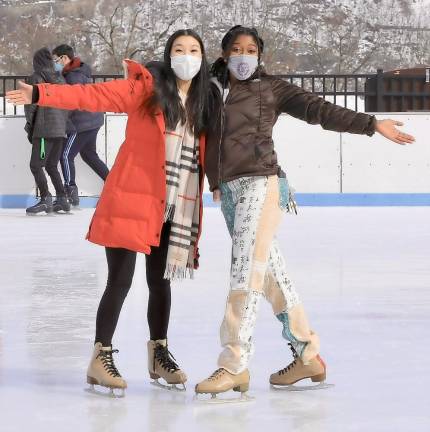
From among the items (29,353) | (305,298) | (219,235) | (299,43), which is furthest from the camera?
(299,43)

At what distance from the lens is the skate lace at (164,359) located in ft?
11.7

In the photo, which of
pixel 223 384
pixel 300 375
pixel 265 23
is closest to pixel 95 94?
pixel 223 384

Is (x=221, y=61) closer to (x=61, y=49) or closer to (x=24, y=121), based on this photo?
(x=61, y=49)

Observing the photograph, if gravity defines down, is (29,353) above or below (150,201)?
below

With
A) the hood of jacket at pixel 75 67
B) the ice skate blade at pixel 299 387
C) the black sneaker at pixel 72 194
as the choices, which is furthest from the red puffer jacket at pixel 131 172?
the black sneaker at pixel 72 194

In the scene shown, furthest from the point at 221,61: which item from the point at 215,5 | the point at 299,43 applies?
the point at 215,5

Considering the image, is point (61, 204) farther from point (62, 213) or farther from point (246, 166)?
point (246, 166)

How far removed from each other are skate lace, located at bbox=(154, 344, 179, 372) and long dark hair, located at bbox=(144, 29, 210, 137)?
65cm

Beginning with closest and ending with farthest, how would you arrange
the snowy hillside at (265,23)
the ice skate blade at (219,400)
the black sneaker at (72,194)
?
the ice skate blade at (219,400) → the black sneaker at (72,194) → the snowy hillside at (265,23)

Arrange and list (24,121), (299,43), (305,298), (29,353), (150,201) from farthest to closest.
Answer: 1. (299,43)
2. (24,121)
3. (305,298)
4. (29,353)
5. (150,201)

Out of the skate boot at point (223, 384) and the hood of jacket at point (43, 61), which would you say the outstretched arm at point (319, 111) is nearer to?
the skate boot at point (223, 384)

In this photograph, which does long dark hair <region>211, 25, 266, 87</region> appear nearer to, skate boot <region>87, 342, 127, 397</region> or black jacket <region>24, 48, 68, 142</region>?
skate boot <region>87, 342, 127, 397</region>

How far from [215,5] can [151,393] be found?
220 feet

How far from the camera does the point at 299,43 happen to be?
64500 mm
